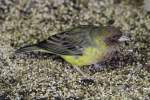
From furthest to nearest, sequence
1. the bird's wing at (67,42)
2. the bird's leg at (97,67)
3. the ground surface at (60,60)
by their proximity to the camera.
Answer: the bird's leg at (97,67) < the bird's wing at (67,42) < the ground surface at (60,60)

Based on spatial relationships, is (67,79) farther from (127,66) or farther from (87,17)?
(87,17)

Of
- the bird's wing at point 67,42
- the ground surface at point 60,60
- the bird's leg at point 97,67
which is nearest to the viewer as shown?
the ground surface at point 60,60

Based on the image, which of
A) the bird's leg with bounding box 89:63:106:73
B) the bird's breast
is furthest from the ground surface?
the bird's breast

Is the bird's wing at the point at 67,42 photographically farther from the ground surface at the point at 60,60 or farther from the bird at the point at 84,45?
the ground surface at the point at 60,60

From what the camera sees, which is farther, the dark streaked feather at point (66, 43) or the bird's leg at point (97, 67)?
the bird's leg at point (97, 67)

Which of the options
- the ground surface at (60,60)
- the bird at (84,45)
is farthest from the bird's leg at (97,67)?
the bird at (84,45)

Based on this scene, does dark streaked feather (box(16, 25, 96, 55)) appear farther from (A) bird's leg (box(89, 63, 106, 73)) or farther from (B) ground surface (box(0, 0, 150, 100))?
(A) bird's leg (box(89, 63, 106, 73))

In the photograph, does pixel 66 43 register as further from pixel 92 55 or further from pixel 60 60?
pixel 92 55

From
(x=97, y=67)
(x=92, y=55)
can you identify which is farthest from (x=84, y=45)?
(x=97, y=67)
